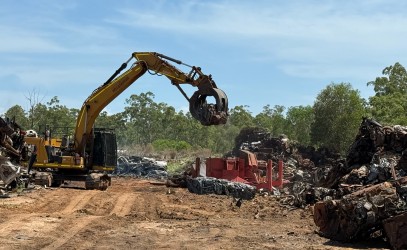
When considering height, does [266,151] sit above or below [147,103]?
below

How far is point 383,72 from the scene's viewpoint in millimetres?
67875

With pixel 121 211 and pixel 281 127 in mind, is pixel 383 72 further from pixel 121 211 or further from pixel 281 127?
pixel 121 211

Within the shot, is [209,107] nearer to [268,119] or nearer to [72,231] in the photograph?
[72,231]

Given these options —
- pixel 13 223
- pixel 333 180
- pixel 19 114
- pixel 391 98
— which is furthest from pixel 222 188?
pixel 19 114

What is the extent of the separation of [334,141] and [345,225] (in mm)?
33857

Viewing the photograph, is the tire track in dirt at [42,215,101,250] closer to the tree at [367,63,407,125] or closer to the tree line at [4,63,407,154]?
the tree line at [4,63,407,154]

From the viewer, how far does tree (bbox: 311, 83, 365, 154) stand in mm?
43281

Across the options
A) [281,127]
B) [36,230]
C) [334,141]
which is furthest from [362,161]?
[281,127]

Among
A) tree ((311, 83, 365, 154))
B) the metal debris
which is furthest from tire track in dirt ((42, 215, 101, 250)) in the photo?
tree ((311, 83, 365, 154))

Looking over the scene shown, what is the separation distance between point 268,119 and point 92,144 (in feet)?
221

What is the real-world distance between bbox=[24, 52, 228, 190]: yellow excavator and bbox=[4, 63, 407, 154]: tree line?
571 centimetres

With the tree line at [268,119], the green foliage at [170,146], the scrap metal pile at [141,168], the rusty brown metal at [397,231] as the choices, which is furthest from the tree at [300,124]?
the rusty brown metal at [397,231]

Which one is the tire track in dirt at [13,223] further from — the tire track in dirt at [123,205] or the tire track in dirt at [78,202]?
the tire track in dirt at [123,205]

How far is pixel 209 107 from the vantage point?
20312 mm
